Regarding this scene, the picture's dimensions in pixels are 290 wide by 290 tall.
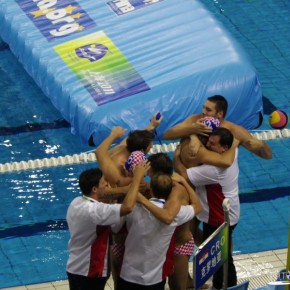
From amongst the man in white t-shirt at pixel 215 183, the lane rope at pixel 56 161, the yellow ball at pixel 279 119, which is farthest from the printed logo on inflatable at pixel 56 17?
the man in white t-shirt at pixel 215 183

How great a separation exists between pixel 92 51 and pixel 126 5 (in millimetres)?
839

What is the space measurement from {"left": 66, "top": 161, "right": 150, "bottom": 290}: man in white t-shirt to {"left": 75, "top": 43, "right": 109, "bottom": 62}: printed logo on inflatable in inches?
136

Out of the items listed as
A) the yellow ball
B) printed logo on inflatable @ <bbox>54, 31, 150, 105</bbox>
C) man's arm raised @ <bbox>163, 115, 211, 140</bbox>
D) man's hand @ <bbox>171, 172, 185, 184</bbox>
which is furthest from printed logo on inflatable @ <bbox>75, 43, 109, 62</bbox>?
man's hand @ <bbox>171, 172, 185, 184</bbox>

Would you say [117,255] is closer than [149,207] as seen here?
No

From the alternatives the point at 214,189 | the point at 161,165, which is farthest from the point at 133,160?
the point at 214,189

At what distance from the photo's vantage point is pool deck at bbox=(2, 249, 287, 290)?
683 centimetres

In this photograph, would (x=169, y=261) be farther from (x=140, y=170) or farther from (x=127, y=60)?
(x=127, y=60)

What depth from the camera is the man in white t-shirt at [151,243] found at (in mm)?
5602

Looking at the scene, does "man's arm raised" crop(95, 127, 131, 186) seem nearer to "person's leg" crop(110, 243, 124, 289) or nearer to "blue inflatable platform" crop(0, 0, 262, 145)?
"person's leg" crop(110, 243, 124, 289)

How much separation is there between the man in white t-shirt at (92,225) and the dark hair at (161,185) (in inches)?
3.3

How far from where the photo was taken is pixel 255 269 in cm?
701

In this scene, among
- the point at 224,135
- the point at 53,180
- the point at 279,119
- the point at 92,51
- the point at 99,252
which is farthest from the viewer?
the point at 92,51

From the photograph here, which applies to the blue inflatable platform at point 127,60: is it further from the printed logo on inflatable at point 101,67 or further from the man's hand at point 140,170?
the man's hand at point 140,170

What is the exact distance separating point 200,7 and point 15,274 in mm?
3767
